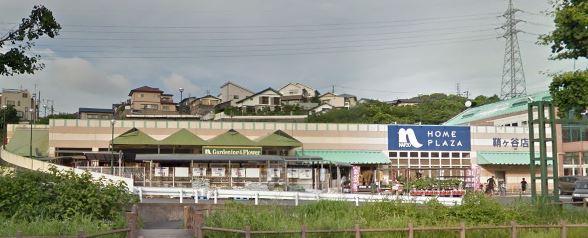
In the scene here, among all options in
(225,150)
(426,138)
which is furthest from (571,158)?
(225,150)

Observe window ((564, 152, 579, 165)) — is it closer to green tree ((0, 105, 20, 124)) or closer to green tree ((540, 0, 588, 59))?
green tree ((540, 0, 588, 59))

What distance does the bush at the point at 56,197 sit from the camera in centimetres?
1938

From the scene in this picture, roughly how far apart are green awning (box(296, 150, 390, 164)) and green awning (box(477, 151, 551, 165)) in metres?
8.43

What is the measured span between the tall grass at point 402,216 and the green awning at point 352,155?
32.7m

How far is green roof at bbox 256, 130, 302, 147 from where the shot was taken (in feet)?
167

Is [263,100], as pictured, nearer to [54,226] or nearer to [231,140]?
[231,140]

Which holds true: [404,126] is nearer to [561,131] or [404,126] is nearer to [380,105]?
[561,131]

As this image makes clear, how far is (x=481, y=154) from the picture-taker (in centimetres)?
5731

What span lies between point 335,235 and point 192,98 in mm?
113935

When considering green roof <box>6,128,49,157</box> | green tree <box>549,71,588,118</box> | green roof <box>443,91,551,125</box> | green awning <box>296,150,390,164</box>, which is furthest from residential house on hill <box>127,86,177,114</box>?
green tree <box>549,71,588,118</box>

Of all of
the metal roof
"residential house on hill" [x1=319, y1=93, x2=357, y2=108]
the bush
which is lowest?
the bush

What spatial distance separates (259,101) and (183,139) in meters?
53.7

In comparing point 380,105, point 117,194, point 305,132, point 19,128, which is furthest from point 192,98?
point 117,194

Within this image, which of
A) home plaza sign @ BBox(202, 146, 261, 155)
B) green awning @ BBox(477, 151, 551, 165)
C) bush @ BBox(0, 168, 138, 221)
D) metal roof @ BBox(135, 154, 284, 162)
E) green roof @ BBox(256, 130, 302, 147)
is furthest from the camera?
green awning @ BBox(477, 151, 551, 165)
